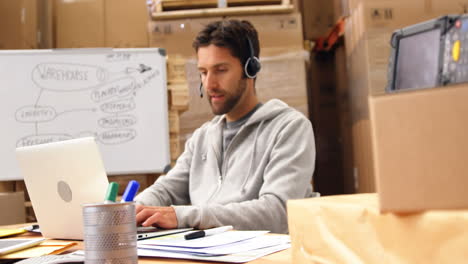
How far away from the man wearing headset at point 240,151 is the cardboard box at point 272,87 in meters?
0.93

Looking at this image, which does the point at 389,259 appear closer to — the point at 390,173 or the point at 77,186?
the point at 390,173

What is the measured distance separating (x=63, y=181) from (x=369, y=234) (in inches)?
26.1

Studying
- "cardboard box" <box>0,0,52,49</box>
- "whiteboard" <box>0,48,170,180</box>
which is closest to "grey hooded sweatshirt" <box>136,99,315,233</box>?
"whiteboard" <box>0,48,170,180</box>

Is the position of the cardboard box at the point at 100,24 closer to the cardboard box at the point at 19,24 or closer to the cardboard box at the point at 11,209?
the cardboard box at the point at 19,24

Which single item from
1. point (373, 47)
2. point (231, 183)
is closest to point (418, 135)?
point (231, 183)

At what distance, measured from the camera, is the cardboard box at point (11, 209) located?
74.1 inches

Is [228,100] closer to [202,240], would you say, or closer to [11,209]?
[202,240]

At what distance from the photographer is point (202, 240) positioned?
892 millimetres

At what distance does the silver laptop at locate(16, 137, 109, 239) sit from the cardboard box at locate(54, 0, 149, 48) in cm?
198

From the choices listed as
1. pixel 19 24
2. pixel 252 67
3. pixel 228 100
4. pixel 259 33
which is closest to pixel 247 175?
pixel 228 100

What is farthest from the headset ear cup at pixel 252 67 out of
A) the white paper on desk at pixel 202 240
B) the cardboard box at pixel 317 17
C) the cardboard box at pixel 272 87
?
the cardboard box at pixel 317 17

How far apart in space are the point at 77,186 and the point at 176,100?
1649 millimetres

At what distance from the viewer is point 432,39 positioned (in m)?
0.49

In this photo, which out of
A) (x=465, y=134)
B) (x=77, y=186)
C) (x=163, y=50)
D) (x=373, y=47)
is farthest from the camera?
(x=163, y=50)
